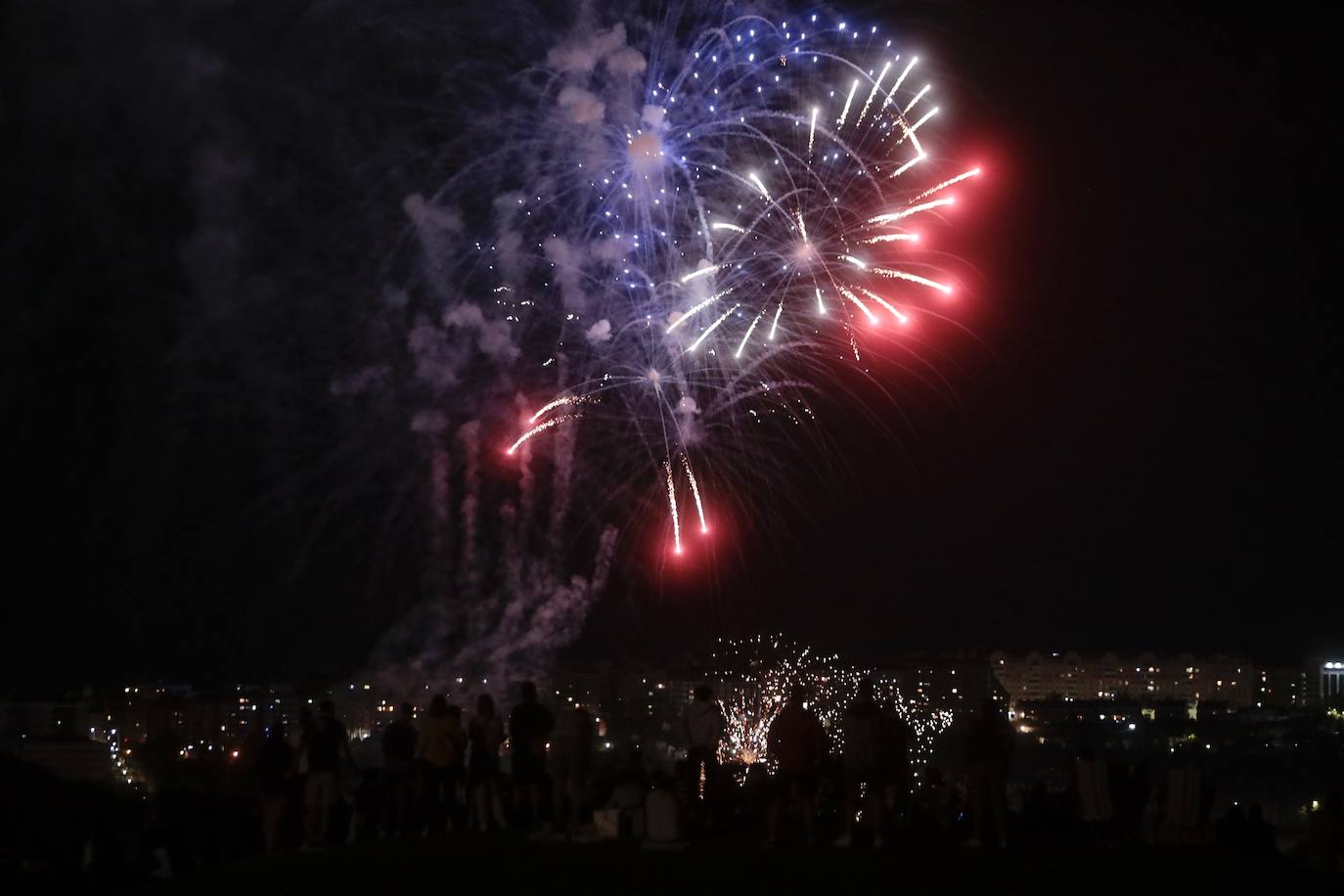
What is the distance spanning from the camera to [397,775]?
48.8 feet

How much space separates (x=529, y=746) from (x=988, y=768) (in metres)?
4.17

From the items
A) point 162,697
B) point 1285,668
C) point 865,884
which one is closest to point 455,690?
point 162,697

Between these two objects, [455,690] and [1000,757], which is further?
[455,690]

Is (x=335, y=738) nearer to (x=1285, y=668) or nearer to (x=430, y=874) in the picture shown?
(x=430, y=874)

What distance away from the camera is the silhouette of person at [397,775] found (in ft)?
48.7

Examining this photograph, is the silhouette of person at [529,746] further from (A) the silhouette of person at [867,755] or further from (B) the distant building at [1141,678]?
(B) the distant building at [1141,678]

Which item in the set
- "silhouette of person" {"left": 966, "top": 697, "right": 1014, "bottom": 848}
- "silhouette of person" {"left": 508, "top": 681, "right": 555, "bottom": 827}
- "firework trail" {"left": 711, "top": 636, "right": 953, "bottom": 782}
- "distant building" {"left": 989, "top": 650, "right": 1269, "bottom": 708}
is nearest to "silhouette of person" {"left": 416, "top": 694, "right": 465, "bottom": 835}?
"silhouette of person" {"left": 508, "top": 681, "right": 555, "bottom": 827}

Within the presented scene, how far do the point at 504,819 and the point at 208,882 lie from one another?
3.30 metres

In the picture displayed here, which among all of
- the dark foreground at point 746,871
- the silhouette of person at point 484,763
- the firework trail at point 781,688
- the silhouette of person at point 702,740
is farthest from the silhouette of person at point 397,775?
the firework trail at point 781,688

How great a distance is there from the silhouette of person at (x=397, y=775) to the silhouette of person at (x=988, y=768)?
16.6ft

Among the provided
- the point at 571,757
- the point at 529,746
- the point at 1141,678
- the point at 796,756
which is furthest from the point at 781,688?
the point at 1141,678

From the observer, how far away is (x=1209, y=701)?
140 metres

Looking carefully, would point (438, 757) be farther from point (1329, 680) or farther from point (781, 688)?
point (1329, 680)

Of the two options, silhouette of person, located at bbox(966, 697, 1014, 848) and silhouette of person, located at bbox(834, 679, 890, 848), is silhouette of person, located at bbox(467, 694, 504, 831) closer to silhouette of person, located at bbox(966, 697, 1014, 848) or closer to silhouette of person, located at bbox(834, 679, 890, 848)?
silhouette of person, located at bbox(834, 679, 890, 848)
